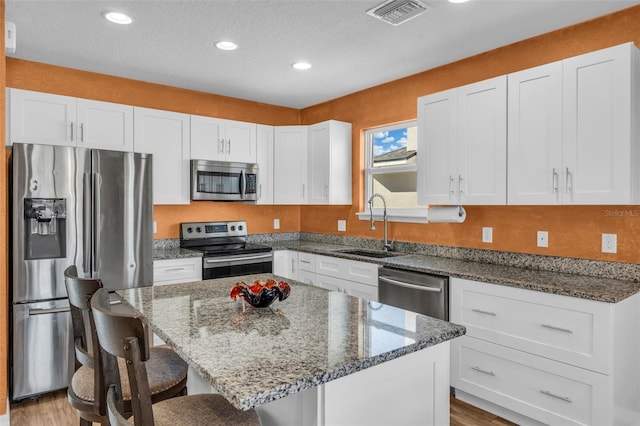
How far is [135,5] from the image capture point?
8.08 feet

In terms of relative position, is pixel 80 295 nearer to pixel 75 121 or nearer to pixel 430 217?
pixel 75 121

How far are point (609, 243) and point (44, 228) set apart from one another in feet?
12.3

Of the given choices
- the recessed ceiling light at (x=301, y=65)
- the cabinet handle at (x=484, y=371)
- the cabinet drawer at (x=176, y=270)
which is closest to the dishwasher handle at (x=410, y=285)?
the cabinet handle at (x=484, y=371)

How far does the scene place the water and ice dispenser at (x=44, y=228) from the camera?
2795mm

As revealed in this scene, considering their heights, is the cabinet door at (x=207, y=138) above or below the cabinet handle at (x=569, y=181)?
above

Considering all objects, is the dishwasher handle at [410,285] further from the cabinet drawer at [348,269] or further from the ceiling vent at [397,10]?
the ceiling vent at [397,10]

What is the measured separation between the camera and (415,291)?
2953mm

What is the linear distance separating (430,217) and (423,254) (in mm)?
500

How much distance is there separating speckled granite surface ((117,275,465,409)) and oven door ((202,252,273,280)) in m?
1.62

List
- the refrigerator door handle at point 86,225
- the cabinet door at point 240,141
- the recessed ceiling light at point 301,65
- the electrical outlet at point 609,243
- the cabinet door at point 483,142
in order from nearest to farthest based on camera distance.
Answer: the electrical outlet at point 609,243
the cabinet door at point 483,142
the refrigerator door handle at point 86,225
the recessed ceiling light at point 301,65
the cabinet door at point 240,141

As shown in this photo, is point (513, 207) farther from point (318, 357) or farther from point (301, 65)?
point (318, 357)

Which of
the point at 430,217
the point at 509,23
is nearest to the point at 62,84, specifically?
the point at 430,217

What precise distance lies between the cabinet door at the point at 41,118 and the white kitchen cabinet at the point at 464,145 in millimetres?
2813

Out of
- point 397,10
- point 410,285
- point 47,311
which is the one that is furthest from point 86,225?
point 397,10
